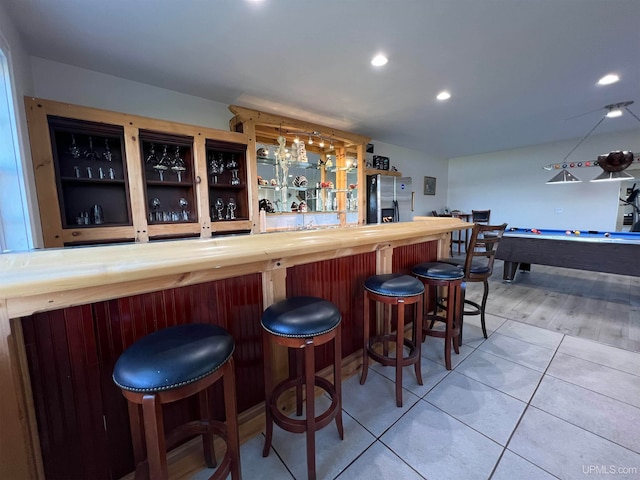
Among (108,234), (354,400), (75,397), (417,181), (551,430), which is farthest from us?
(417,181)

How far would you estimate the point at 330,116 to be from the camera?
145 inches

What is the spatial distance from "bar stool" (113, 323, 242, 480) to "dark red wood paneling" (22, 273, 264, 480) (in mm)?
144

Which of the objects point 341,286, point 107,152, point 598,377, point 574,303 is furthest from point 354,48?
point 574,303

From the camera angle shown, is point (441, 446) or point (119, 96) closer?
point (441, 446)

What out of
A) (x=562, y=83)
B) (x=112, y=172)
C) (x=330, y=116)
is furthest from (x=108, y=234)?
(x=562, y=83)

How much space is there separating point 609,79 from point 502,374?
3.39m

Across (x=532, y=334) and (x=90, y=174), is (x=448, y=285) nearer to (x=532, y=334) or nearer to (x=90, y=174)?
(x=532, y=334)

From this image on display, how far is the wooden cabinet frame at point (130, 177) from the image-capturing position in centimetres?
198

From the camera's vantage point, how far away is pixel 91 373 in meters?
0.97

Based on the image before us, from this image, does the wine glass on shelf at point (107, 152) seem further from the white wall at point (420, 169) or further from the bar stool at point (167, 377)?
the white wall at point (420, 169)

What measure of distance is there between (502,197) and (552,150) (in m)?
1.35

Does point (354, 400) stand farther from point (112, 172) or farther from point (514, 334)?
point (112, 172)

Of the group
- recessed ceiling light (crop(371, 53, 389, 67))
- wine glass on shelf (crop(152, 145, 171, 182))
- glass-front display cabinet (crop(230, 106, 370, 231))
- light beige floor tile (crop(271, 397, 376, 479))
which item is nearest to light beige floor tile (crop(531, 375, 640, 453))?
light beige floor tile (crop(271, 397, 376, 479))

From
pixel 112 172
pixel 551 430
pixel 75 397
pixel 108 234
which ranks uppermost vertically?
pixel 112 172
